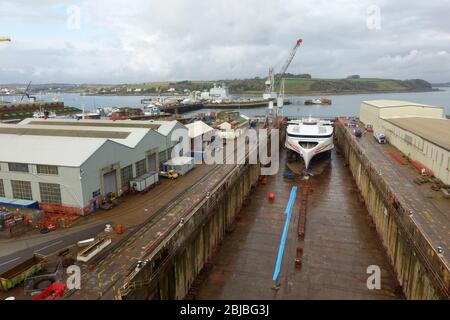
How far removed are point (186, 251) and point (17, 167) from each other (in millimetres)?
18188

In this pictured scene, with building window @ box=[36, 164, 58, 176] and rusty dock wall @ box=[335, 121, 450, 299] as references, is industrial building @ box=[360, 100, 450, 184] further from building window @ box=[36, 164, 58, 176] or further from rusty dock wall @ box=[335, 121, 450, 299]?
building window @ box=[36, 164, 58, 176]

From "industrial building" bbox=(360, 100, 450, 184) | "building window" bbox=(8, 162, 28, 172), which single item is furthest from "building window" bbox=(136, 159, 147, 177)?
"industrial building" bbox=(360, 100, 450, 184)

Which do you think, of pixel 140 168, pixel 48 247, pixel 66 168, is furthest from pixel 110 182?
pixel 48 247

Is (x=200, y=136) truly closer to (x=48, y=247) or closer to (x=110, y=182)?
(x=110, y=182)

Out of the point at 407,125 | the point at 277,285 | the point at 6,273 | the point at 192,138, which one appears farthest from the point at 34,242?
the point at 407,125

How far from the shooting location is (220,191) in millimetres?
33281

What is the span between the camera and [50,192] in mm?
29438

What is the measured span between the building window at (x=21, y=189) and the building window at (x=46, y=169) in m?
1.97

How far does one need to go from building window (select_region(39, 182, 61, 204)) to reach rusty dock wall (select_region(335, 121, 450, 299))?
2862 centimetres

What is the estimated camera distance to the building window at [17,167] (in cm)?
3002

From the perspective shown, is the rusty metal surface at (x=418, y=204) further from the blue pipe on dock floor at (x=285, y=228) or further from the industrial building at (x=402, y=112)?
the industrial building at (x=402, y=112)

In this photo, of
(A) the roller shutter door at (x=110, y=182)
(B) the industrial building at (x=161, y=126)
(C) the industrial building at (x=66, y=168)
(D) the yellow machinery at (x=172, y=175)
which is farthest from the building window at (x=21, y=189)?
(B) the industrial building at (x=161, y=126)
